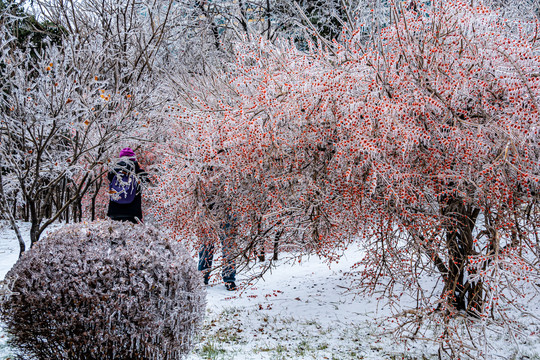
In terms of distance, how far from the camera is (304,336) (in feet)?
16.1

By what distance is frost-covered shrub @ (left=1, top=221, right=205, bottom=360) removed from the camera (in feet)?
9.52

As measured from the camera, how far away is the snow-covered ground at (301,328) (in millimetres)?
4391

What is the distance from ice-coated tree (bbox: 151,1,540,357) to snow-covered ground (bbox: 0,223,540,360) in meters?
0.67

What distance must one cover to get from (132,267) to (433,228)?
288cm

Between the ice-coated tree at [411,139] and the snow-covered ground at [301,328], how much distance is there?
2.19 feet

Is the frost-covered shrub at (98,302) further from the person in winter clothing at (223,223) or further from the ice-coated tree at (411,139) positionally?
the person in winter clothing at (223,223)

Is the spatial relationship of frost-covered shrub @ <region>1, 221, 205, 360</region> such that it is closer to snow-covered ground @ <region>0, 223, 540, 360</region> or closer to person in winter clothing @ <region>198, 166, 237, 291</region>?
snow-covered ground @ <region>0, 223, 540, 360</region>

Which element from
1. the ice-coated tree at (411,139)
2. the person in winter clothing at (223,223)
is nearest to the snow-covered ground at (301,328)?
the person in winter clothing at (223,223)

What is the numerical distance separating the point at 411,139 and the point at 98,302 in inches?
114

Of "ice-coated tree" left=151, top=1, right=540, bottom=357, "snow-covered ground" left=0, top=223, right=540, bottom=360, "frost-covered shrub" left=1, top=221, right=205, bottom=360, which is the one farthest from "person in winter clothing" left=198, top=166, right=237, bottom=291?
"frost-covered shrub" left=1, top=221, right=205, bottom=360

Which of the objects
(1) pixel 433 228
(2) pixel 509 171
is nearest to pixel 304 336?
(1) pixel 433 228

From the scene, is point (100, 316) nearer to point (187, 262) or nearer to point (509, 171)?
point (187, 262)

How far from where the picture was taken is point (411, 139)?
12.0 ft

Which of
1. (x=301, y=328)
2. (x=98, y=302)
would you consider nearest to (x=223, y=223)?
(x=301, y=328)
